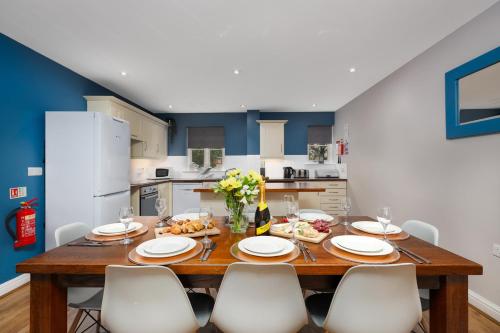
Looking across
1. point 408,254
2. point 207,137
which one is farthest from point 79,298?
point 207,137

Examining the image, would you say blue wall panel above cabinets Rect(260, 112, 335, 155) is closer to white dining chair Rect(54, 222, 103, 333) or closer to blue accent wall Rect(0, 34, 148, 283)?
blue accent wall Rect(0, 34, 148, 283)

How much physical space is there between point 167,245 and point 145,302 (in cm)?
30

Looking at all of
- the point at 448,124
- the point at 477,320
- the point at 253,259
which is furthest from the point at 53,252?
the point at 448,124

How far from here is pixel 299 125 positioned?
18.5 feet

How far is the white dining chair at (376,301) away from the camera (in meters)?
0.91

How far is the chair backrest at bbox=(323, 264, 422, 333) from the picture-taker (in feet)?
3.00

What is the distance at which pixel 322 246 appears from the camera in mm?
1242

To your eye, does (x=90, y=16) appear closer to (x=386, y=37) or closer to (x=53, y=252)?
(x=53, y=252)

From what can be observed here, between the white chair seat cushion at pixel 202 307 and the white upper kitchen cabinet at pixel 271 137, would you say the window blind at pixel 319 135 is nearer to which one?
the white upper kitchen cabinet at pixel 271 137

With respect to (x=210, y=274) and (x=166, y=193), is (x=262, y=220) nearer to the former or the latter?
(x=210, y=274)

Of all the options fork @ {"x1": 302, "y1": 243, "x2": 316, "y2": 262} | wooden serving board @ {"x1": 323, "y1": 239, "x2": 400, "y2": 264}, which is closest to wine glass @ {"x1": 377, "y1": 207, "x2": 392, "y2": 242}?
wooden serving board @ {"x1": 323, "y1": 239, "x2": 400, "y2": 264}

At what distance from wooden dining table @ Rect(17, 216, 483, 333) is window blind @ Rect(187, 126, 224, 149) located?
4.59 metres

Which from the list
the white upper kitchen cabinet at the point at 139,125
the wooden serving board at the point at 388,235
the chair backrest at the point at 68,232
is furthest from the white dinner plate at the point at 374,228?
the white upper kitchen cabinet at the point at 139,125

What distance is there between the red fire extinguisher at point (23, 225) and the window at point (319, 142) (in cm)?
503
